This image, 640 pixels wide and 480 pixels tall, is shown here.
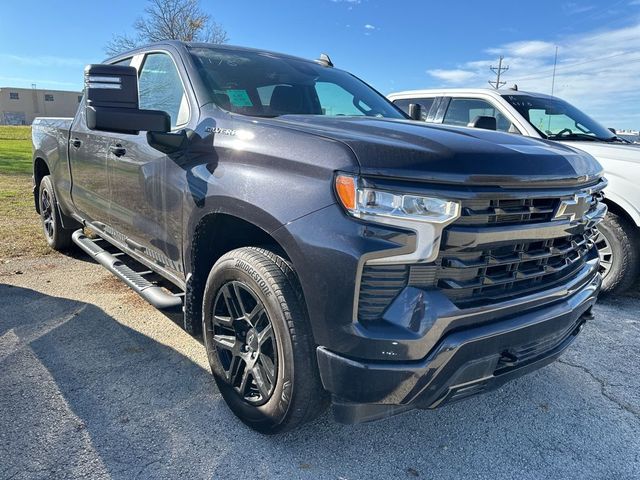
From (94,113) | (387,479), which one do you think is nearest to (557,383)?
(387,479)

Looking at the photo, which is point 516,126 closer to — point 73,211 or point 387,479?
point 387,479

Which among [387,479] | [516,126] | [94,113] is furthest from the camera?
[516,126]

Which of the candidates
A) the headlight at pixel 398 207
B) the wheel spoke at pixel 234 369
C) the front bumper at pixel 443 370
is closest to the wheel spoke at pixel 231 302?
the wheel spoke at pixel 234 369

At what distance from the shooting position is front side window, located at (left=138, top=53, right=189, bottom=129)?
297 centimetres

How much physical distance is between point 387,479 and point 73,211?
159 inches

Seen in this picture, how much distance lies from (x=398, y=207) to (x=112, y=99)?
5.16ft

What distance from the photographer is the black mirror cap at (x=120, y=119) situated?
2441 millimetres

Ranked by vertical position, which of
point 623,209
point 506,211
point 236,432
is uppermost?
point 506,211

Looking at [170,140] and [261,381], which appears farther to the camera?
[170,140]

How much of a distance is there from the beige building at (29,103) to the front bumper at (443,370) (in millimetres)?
89771

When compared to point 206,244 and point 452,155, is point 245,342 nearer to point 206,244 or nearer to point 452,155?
point 206,244

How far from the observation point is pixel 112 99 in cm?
246

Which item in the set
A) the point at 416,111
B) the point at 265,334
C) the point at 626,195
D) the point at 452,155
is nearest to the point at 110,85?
the point at 265,334

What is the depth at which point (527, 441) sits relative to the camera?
257 cm
